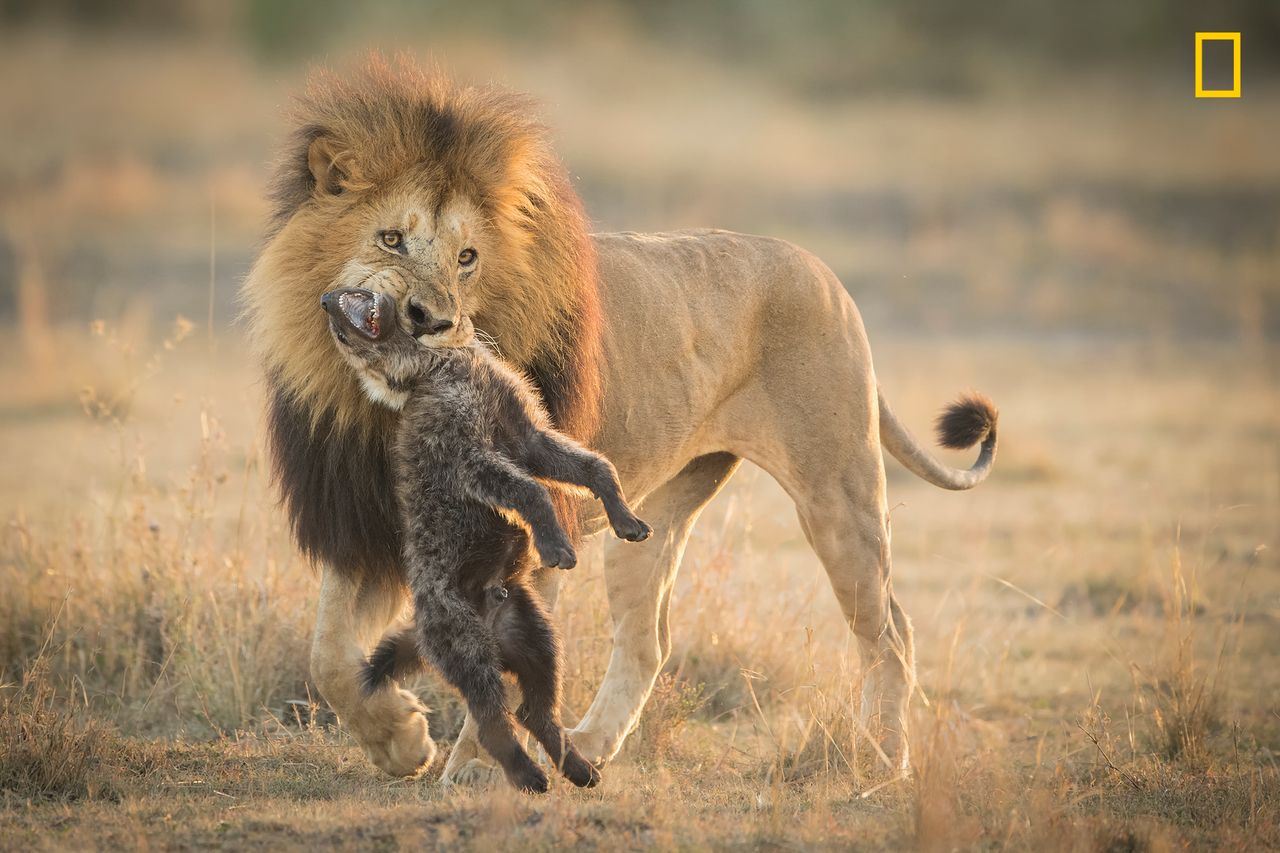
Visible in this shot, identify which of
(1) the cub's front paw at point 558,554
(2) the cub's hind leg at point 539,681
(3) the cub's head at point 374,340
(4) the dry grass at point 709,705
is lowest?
(4) the dry grass at point 709,705

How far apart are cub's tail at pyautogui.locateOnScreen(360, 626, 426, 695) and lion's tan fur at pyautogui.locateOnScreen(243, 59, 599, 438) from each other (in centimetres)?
54

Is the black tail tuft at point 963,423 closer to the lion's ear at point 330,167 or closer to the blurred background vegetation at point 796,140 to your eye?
the lion's ear at point 330,167

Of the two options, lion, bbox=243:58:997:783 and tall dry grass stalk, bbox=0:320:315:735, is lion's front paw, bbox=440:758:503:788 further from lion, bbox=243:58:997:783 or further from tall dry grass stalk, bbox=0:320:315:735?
tall dry grass stalk, bbox=0:320:315:735

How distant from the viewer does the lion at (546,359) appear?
4074mm

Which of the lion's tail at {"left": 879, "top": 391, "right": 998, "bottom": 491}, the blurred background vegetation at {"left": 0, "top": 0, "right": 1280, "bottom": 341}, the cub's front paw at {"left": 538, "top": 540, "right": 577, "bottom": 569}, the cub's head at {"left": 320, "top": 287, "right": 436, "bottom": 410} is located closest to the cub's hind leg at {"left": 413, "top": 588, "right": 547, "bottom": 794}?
the cub's front paw at {"left": 538, "top": 540, "right": 577, "bottom": 569}

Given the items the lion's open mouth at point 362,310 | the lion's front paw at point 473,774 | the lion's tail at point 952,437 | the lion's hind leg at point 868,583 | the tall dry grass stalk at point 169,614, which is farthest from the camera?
the lion's tail at point 952,437

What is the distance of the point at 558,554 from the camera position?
3.83 m

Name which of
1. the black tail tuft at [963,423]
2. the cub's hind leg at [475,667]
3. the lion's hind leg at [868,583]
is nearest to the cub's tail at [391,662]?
the cub's hind leg at [475,667]

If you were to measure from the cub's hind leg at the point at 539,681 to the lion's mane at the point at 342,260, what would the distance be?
0.45 m

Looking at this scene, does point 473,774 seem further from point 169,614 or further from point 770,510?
point 770,510

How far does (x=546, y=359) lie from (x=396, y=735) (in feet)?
3.40

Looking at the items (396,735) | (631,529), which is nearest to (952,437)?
(631,529)

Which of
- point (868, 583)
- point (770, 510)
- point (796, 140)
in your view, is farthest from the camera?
point (796, 140)

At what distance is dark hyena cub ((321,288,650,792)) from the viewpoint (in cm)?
392
